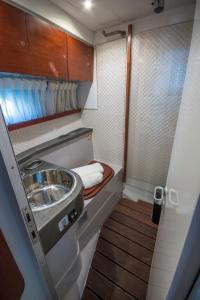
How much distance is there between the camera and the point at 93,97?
2.02m

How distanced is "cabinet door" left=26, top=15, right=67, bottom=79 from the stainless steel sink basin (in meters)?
0.87

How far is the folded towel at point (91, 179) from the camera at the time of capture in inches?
61.6

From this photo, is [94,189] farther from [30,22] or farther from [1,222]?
[30,22]

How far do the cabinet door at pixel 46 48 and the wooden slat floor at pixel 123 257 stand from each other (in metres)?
1.77

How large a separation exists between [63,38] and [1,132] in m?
1.41

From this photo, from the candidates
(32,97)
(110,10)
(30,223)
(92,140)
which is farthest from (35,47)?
(92,140)

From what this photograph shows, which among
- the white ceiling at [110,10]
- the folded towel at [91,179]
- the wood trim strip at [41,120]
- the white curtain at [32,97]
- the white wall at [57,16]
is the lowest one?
the folded towel at [91,179]

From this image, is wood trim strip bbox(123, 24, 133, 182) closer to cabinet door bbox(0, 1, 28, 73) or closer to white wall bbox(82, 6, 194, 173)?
white wall bbox(82, 6, 194, 173)

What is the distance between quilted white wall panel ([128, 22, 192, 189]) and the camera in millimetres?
1448

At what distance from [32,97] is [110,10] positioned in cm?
112

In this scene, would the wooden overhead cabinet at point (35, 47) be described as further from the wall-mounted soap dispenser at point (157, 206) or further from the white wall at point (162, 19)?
the wall-mounted soap dispenser at point (157, 206)

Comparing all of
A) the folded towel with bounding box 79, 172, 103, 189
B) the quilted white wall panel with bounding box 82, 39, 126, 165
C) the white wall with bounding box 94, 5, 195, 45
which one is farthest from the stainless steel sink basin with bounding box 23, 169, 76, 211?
the white wall with bounding box 94, 5, 195, 45

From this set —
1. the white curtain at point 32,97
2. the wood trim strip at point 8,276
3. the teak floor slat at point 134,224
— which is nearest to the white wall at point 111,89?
the white curtain at point 32,97

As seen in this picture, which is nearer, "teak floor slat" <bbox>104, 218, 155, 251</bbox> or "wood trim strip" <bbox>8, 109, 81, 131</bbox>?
"wood trim strip" <bbox>8, 109, 81, 131</bbox>
